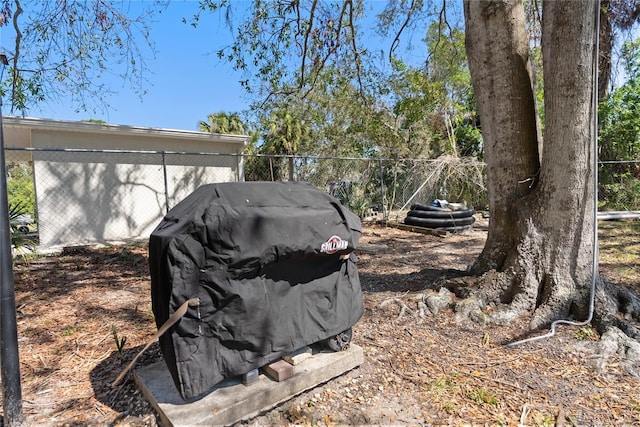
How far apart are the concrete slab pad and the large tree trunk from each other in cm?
169

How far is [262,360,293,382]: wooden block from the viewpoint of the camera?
2.17m

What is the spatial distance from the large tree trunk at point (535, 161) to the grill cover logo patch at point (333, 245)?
69.8 inches

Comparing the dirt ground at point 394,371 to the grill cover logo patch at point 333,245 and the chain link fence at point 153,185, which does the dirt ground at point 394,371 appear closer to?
the grill cover logo patch at point 333,245

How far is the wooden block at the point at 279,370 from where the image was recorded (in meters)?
2.17

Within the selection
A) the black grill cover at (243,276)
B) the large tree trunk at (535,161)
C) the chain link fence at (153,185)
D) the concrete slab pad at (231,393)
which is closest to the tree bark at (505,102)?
the large tree trunk at (535,161)

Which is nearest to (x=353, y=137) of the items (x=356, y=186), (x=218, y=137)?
(x=356, y=186)

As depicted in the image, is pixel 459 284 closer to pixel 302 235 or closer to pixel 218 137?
pixel 302 235

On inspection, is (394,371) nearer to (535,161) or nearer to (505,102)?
(535,161)

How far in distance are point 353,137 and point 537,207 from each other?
1373 centimetres

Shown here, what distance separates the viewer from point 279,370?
7.13 ft

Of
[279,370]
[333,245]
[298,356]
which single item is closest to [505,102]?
[333,245]

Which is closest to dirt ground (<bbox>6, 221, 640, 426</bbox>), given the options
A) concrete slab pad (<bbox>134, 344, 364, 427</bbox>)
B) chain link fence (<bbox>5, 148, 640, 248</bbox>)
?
concrete slab pad (<bbox>134, 344, 364, 427</bbox>)

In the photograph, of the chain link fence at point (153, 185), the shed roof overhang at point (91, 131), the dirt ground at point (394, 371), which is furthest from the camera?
the chain link fence at point (153, 185)

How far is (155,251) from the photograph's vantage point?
6.26 feet
